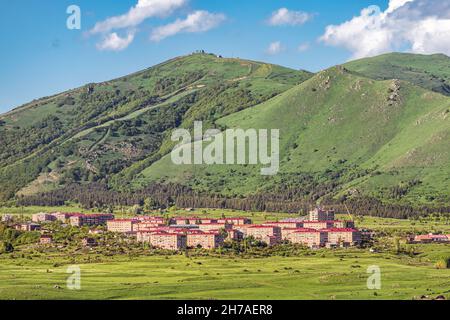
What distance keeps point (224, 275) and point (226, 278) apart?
3.51 meters

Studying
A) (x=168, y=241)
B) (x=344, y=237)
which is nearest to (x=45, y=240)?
(x=168, y=241)

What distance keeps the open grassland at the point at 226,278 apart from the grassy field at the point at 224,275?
13 cm

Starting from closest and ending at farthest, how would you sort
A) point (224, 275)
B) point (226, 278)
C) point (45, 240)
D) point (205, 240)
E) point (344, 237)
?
point (226, 278) → point (224, 275) → point (205, 240) → point (344, 237) → point (45, 240)

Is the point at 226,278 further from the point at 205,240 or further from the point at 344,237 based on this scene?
the point at 344,237

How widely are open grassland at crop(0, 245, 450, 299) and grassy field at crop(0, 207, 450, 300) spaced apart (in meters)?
0.13

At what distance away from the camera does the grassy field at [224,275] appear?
401ft

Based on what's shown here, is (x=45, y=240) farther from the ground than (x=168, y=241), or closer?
closer

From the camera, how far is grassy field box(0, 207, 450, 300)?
122 metres

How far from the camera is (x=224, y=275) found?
139125mm
